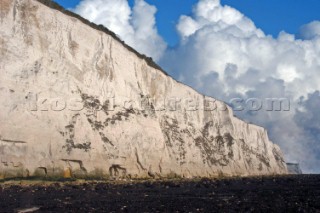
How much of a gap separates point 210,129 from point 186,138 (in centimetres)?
627

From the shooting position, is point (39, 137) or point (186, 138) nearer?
point (39, 137)

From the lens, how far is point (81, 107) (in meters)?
31.3

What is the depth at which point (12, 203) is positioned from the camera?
51.2 feet

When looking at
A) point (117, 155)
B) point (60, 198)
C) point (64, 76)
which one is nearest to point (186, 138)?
point (117, 155)

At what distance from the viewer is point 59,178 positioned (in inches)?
1098

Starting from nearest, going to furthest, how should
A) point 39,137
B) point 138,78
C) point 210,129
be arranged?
point 39,137 → point 138,78 → point 210,129

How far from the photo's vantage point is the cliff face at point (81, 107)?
27.8 meters

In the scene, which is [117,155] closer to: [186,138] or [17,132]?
[17,132]

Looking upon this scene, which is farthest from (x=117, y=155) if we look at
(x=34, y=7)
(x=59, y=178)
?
(x=34, y=7)

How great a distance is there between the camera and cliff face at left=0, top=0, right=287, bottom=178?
91.2 ft

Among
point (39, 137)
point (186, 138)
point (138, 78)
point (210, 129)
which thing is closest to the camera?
point (39, 137)

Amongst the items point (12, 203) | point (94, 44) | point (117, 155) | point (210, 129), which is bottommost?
point (12, 203)

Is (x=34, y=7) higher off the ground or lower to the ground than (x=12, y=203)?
higher

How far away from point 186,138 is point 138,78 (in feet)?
23.5
